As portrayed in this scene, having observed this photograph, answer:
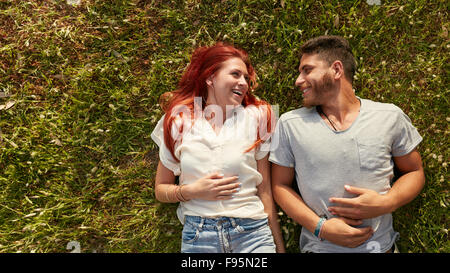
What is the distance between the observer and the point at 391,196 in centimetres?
346

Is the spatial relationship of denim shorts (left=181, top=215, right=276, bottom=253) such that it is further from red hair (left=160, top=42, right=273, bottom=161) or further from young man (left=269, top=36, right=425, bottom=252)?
red hair (left=160, top=42, right=273, bottom=161)

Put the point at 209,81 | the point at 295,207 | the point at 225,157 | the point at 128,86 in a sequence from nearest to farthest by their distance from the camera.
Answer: the point at 225,157
the point at 295,207
the point at 209,81
the point at 128,86

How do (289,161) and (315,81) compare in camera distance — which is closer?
(315,81)

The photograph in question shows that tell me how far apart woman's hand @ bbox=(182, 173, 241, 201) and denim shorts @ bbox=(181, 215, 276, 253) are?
0.25 meters

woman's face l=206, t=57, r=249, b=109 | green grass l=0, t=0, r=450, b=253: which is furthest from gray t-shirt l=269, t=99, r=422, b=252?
woman's face l=206, t=57, r=249, b=109

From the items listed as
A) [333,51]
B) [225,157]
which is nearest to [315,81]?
[333,51]

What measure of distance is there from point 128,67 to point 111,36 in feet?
1.49

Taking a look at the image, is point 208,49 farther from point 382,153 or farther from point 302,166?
point 382,153

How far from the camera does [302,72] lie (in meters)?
3.71

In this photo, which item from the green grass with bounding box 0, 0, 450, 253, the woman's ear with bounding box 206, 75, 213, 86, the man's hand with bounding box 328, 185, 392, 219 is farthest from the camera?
the green grass with bounding box 0, 0, 450, 253

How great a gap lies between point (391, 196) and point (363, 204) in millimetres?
348

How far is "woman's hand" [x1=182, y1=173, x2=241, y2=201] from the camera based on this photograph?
3.43 meters

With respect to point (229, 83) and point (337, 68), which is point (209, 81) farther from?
point (337, 68)

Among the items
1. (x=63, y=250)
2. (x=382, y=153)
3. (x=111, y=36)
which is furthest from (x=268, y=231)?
(x=111, y=36)
